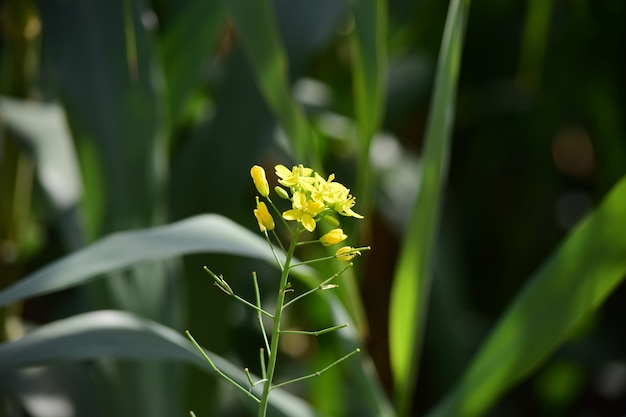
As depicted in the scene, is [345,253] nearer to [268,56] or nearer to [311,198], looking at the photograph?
[311,198]

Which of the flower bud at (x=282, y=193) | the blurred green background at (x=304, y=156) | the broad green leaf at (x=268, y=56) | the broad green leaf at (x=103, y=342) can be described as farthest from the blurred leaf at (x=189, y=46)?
the flower bud at (x=282, y=193)

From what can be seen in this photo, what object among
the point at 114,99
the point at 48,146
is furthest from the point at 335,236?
the point at 48,146

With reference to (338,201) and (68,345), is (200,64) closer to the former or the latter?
(68,345)

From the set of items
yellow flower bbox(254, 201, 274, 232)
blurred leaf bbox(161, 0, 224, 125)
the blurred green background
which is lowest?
the blurred green background

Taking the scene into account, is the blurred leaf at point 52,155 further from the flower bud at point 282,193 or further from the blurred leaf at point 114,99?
the flower bud at point 282,193

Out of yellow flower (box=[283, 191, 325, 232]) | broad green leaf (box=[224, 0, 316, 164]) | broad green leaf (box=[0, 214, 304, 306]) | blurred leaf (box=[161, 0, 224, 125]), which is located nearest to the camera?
yellow flower (box=[283, 191, 325, 232])

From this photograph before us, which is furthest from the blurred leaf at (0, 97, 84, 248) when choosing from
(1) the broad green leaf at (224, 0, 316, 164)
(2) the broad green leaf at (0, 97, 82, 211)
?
(1) the broad green leaf at (224, 0, 316, 164)

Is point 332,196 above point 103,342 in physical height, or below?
above

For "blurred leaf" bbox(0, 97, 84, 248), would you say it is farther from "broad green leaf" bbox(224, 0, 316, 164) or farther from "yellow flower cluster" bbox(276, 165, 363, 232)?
"yellow flower cluster" bbox(276, 165, 363, 232)
